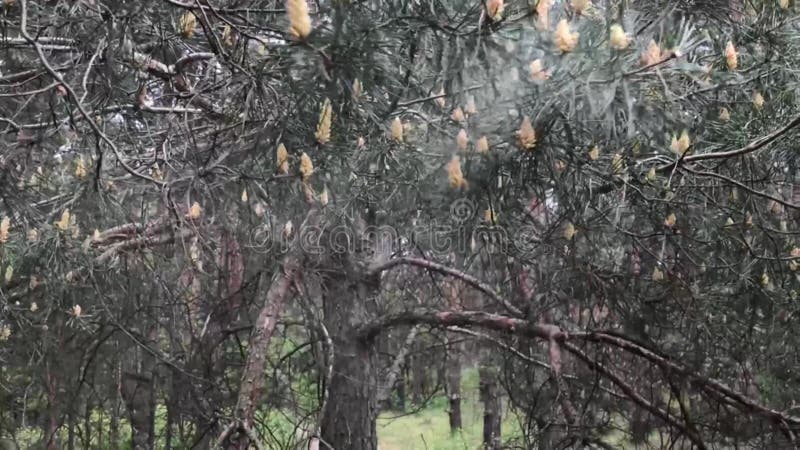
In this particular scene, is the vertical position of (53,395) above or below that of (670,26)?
below

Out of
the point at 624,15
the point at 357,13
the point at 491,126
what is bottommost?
the point at 491,126

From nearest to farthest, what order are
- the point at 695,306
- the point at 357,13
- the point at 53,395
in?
1. the point at 357,13
2. the point at 695,306
3. the point at 53,395

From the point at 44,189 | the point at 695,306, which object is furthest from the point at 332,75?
the point at 44,189

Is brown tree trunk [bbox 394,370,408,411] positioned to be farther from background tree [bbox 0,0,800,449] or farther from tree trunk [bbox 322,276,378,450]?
background tree [bbox 0,0,800,449]

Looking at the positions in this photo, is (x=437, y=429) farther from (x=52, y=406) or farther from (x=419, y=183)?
(x=419, y=183)

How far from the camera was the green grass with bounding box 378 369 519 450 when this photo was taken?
8.25m

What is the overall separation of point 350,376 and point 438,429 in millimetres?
6355

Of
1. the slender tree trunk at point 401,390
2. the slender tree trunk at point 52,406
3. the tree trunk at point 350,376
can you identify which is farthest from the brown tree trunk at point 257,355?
the slender tree trunk at point 401,390

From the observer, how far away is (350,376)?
139 inches

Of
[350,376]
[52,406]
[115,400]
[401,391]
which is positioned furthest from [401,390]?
[52,406]

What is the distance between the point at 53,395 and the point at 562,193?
9.42 ft

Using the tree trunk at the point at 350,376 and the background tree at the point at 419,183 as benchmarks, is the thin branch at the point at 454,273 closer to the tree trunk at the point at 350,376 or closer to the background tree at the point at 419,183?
the background tree at the point at 419,183

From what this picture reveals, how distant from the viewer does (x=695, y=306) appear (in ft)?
8.05

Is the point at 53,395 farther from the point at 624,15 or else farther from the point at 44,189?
the point at 624,15
